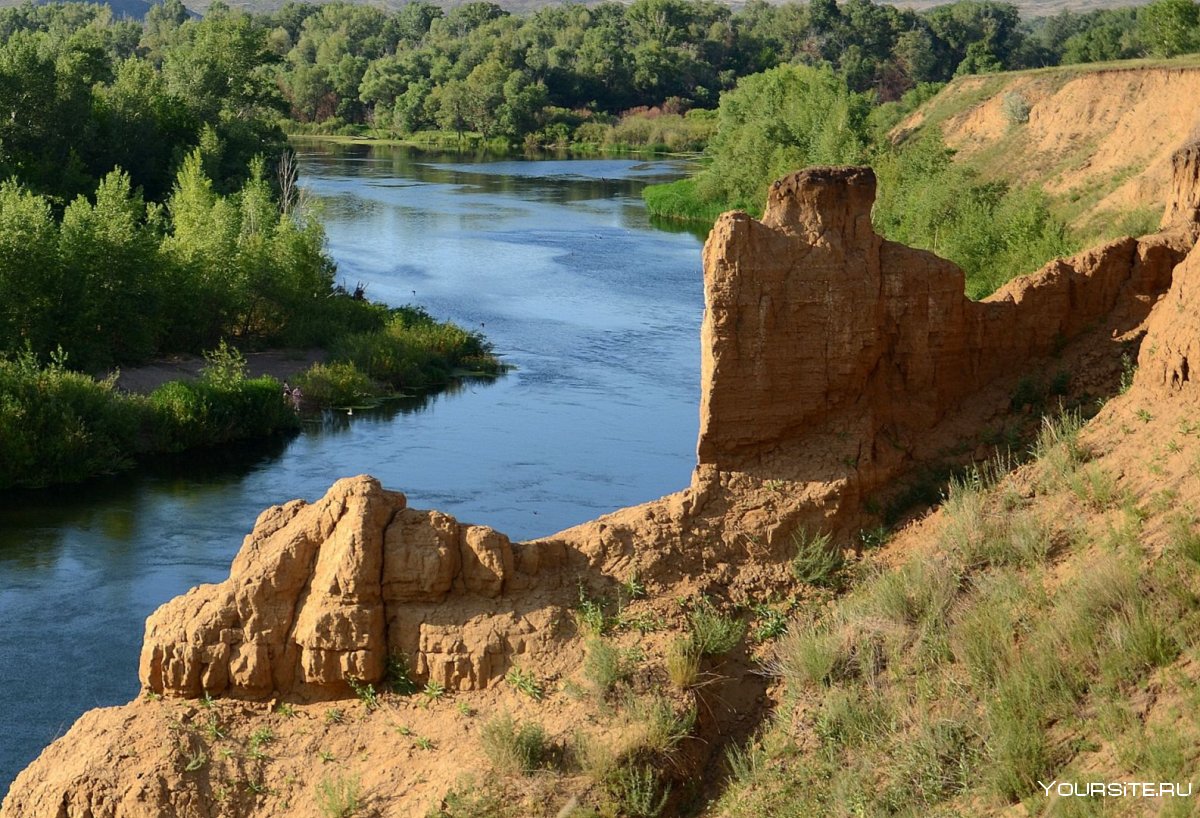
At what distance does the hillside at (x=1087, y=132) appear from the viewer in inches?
1887

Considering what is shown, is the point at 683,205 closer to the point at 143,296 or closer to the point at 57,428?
the point at 143,296

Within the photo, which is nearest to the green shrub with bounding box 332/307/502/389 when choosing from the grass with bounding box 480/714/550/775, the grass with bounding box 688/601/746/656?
the grass with bounding box 688/601/746/656

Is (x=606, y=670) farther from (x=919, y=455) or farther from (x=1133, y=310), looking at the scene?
(x=1133, y=310)

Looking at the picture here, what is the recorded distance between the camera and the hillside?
47.9 metres

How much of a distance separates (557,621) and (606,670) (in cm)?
82

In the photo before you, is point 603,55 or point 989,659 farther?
point 603,55

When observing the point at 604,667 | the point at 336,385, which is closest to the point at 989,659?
the point at 604,667

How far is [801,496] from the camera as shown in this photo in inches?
577

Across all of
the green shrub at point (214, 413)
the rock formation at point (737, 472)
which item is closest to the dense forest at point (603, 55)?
the green shrub at point (214, 413)

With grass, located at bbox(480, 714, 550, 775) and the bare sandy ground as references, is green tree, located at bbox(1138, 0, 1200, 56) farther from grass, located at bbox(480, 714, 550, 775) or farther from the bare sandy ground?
grass, located at bbox(480, 714, 550, 775)

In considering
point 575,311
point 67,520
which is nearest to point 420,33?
point 575,311

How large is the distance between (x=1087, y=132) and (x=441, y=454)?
34.2m

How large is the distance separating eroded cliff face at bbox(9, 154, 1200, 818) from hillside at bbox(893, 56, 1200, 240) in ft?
93.0

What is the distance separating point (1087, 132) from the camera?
2322 inches
